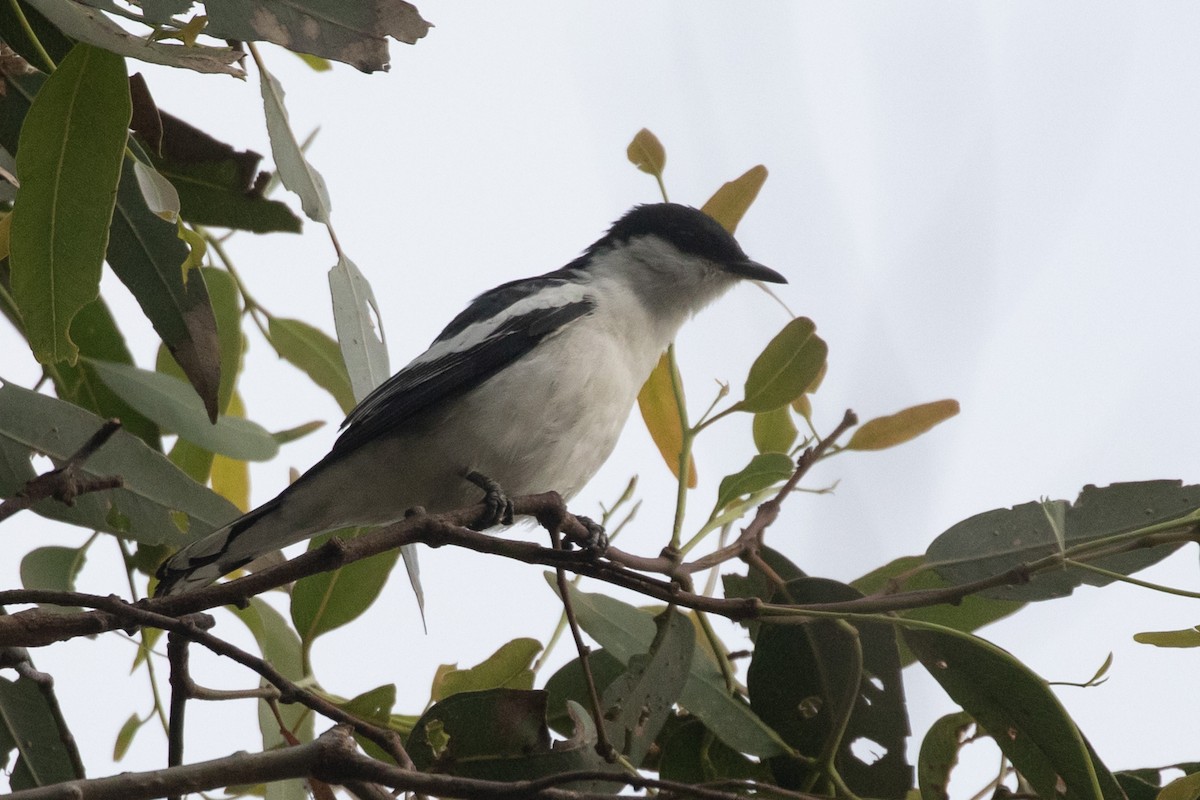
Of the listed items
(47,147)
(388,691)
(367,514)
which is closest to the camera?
(47,147)

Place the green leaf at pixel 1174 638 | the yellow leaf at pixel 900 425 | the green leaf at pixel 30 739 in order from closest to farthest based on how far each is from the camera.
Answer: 1. the green leaf at pixel 1174 638
2. the green leaf at pixel 30 739
3. the yellow leaf at pixel 900 425

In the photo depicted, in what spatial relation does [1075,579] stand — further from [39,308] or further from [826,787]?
[39,308]

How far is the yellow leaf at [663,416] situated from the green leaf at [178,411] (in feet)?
2.81

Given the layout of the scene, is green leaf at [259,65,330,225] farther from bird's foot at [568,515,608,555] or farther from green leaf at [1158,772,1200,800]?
green leaf at [1158,772,1200,800]

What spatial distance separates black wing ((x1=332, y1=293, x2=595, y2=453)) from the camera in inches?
123

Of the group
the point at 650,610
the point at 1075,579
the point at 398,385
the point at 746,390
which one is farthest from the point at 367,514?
the point at 1075,579

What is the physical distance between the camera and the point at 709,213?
2.82 m

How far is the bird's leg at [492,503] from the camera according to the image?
2.72 m

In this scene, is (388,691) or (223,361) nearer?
(388,691)

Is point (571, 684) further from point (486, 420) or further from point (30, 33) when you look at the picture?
point (30, 33)

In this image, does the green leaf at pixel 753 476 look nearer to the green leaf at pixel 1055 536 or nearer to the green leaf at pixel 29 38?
the green leaf at pixel 1055 536

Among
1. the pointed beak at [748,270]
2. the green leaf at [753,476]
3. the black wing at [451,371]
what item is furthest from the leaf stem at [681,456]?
the pointed beak at [748,270]

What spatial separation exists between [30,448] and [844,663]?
1.60 m

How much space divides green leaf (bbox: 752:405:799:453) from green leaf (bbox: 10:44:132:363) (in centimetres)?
144
